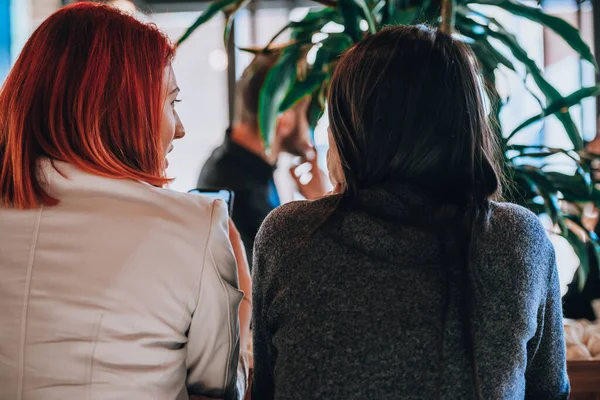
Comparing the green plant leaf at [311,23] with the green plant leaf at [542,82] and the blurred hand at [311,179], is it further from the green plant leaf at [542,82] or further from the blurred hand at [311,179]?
the blurred hand at [311,179]

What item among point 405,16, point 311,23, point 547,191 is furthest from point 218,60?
point 547,191

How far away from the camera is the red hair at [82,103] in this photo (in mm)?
803

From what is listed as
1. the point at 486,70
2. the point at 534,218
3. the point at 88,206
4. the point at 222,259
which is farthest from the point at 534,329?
the point at 486,70

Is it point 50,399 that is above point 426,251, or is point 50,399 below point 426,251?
below

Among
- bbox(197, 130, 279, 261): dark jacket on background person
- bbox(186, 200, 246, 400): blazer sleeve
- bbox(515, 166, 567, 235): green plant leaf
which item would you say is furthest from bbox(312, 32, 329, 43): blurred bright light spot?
bbox(197, 130, 279, 261): dark jacket on background person

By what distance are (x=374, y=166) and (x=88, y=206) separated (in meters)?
0.35

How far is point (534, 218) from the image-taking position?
80cm

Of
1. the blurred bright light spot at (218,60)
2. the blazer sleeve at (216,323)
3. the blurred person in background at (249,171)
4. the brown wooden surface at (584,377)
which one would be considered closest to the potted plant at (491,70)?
the brown wooden surface at (584,377)

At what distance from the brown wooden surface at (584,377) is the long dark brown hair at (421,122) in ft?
1.20

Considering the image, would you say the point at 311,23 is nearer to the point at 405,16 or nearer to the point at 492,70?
the point at 405,16

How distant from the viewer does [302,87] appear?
1343 millimetres

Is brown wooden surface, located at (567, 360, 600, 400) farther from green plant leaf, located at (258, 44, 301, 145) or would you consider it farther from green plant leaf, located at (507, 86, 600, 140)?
green plant leaf, located at (258, 44, 301, 145)

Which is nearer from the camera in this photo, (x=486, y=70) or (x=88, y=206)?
(x=88, y=206)

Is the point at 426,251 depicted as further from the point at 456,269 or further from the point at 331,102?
the point at 331,102
